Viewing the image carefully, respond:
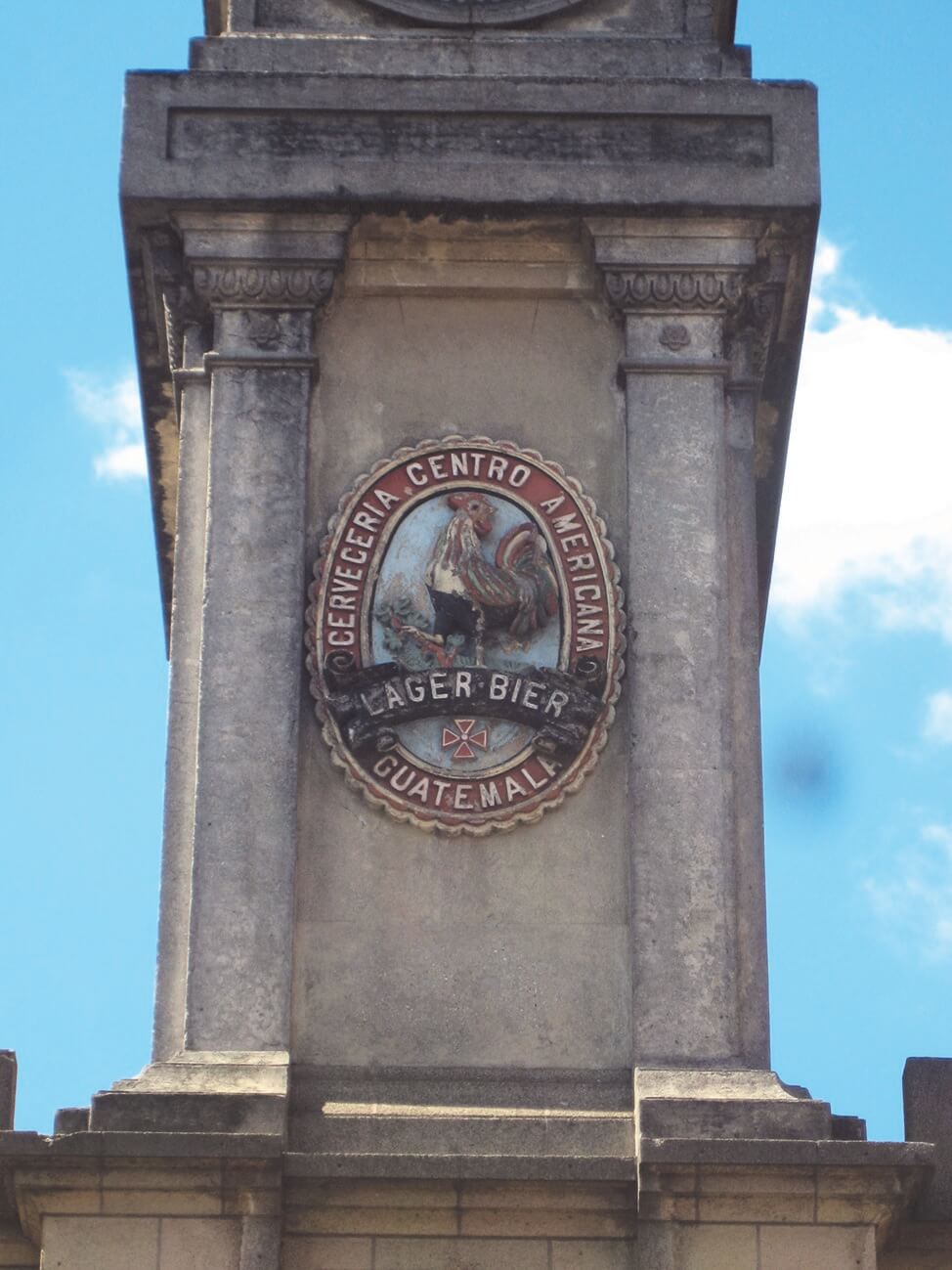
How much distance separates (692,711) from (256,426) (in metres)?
3.70

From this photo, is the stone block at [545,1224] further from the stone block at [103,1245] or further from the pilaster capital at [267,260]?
the pilaster capital at [267,260]

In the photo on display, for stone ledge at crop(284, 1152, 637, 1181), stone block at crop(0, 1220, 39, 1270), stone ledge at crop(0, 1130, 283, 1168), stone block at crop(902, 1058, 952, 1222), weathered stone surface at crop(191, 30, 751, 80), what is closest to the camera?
stone ledge at crop(0, 1130, 283, 1168)

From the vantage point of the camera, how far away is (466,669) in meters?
21.0

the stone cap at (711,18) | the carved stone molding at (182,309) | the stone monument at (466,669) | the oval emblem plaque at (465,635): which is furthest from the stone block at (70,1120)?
the stone cap at (711,18)

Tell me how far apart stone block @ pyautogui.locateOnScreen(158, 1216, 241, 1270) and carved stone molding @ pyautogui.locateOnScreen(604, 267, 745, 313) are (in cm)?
723

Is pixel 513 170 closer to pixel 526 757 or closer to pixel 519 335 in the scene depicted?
pixel 519 335

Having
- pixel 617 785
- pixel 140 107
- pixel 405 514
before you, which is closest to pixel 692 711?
pixel 617 785

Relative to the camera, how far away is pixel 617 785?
2094cm

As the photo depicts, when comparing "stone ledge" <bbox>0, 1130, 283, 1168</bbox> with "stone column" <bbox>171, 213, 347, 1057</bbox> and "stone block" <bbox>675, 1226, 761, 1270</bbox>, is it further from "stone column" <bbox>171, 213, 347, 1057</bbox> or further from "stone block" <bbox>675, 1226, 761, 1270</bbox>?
"stone block" <bbox>675, 1226, 761, 1270</bbox>

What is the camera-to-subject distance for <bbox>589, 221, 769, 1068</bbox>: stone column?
66.2ft

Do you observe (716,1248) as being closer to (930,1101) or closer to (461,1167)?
(461,1167)

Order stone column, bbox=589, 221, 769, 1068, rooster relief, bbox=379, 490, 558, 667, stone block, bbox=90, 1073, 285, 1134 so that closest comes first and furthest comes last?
stone block, bbox=90, 1073, 285, 1134, stone column, bbox=589, 221, 769, 1068, rooster relief, bbox=379, 490, 558, 667

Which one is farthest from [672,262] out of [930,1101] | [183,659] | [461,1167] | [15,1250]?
[15,1250]

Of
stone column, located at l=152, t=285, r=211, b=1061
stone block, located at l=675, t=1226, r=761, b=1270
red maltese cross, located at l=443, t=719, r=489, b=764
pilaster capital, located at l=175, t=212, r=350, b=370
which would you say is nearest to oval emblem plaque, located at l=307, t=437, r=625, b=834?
red maltese cross, located at l=443, t=719, r=489, b=764
